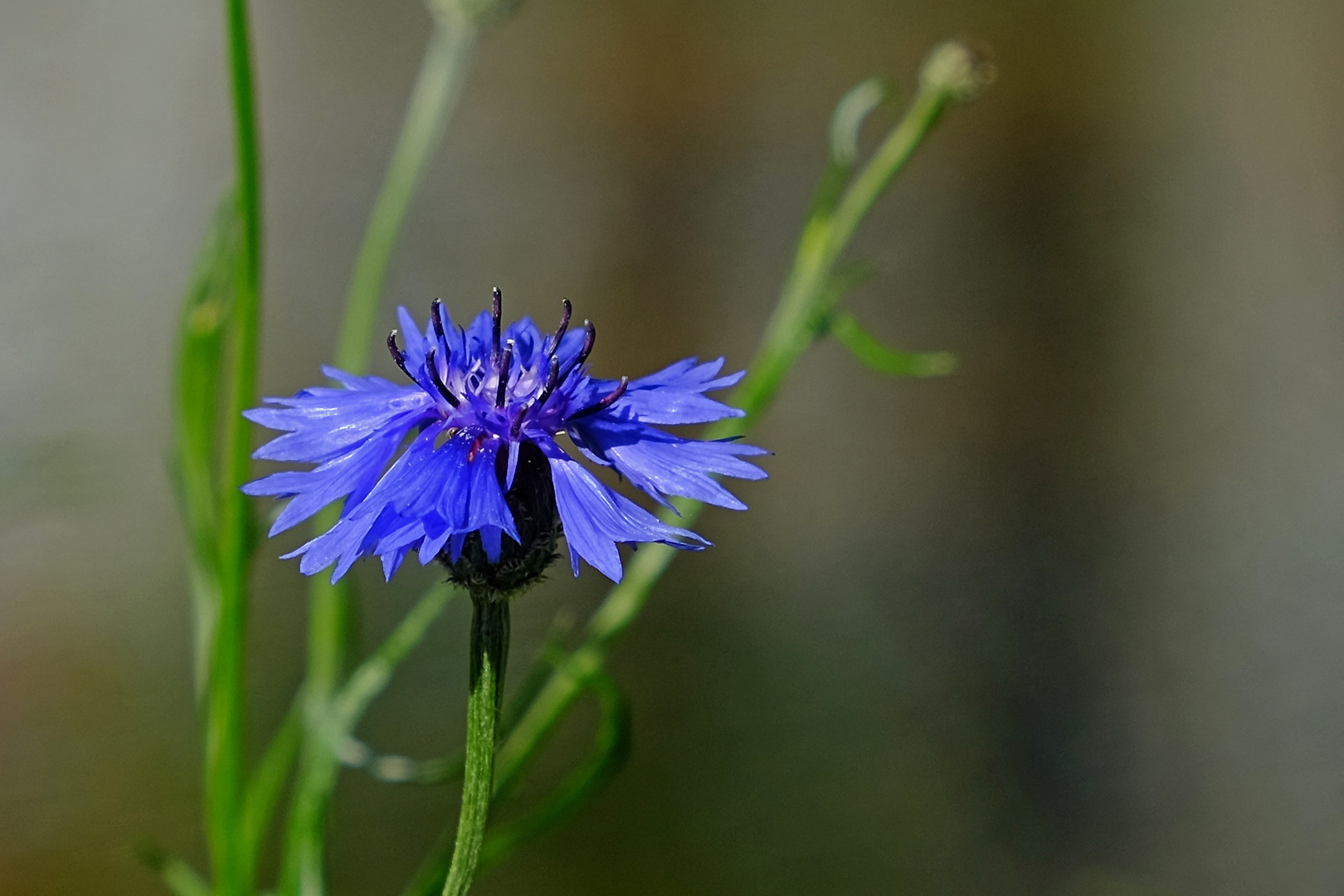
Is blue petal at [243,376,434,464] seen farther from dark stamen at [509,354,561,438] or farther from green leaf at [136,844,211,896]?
green leaf at [136,844,211,896]

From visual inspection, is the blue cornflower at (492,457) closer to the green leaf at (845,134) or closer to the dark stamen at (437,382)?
the dark stamen at (437,382)

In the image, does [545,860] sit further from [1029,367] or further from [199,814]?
[1029,367]

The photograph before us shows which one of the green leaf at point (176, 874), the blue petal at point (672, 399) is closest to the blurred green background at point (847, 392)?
the green leaf at point (176, 874)

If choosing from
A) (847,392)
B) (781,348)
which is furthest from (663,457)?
(847,392)

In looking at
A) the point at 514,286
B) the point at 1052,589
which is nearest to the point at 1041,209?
the point at 1052,589

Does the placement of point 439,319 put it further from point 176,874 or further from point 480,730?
point 176,874

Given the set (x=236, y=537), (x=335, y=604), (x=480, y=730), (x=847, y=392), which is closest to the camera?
(x=480, y=730)

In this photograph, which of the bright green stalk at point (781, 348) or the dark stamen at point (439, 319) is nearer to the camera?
the dark stamen at point (439, 319)

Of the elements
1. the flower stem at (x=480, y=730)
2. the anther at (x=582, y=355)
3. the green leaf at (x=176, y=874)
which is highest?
the anther at (x=582, y=355)
